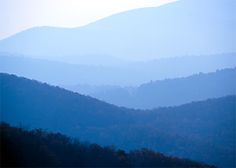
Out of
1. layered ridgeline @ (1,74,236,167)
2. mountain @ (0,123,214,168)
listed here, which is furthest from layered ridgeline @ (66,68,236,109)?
mountain @ (0,123,214,168)

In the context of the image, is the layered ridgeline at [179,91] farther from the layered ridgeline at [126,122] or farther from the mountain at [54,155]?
the mountain at [54,155]

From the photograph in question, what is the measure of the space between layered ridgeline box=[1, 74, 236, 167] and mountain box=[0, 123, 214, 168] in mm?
20966

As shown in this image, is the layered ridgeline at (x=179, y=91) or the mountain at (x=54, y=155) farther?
the layered ridgeline at (x=179, y=91)

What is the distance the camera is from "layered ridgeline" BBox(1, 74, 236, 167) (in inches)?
1852

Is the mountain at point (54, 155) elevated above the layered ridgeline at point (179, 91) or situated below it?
below

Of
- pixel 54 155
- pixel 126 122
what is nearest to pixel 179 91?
pixel 126 122

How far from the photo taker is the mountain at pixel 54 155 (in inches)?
598

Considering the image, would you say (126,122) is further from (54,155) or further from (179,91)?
(179,91)

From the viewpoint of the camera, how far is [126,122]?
175 ft

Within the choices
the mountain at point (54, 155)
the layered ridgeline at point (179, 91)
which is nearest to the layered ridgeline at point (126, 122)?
the mountain at point (54, 155)

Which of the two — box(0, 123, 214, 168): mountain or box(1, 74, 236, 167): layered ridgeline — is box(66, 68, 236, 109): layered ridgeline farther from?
box(0, 123, 214, 168): mountain

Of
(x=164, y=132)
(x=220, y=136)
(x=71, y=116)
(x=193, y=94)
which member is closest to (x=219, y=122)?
(x=220, y=136)

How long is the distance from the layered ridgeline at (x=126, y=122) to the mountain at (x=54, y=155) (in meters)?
21.0

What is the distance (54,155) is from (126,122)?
116ft
